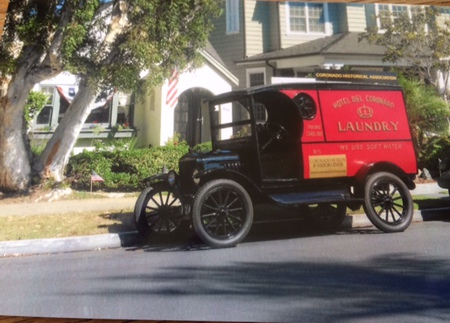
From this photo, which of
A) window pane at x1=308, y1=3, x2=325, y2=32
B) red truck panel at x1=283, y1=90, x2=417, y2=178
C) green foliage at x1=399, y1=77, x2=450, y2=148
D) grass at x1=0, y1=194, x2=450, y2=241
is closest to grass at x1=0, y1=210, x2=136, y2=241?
grass at x1=0, y1=194, x2=450, y2=241

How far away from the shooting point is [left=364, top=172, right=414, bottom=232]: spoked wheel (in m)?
1.79

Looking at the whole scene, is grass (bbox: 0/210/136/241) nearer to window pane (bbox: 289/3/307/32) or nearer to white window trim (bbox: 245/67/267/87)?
white window trim (bbox: 245/67/267/87)

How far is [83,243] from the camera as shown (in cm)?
176

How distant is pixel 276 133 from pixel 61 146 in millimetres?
1125

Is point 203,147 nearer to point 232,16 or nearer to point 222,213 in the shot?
point 222,213

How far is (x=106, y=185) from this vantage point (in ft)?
5.42

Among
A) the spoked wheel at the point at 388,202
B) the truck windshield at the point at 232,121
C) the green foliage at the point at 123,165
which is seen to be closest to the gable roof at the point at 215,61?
the truck windshield at the point at 232,121

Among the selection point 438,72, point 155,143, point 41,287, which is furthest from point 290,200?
point 41,287

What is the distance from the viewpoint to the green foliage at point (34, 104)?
1.70 metres

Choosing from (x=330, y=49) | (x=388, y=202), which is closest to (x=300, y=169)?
(x=388, y=202)

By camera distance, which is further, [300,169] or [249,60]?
[300,169]

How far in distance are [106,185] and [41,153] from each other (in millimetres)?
337

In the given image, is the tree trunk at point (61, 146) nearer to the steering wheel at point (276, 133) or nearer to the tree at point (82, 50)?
the tree at point (82, 50)

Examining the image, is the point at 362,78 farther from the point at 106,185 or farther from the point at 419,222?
the point at 106,185
